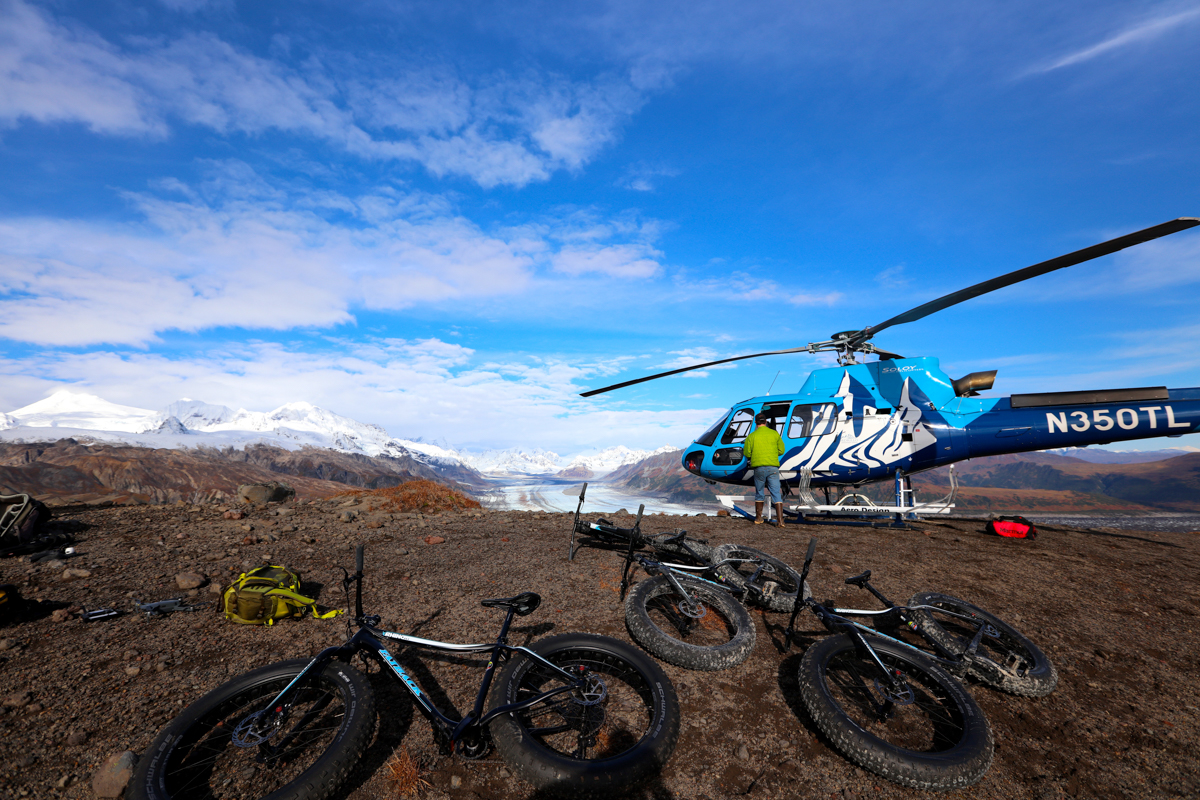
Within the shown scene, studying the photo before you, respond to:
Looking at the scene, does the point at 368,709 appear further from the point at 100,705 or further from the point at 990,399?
the point at 990,399

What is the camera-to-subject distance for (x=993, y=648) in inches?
214

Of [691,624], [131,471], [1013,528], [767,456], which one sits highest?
[767,456]

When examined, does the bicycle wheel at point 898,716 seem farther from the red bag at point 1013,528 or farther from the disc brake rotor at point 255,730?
the red bag at point 1013,528

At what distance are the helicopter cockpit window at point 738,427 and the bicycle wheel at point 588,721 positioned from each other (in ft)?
35.3

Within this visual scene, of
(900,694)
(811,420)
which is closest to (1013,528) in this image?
(811,420)

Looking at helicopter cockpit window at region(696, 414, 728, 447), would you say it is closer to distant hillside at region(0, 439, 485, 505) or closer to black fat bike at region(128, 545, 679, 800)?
black fat bike at region(128, 545, 679, 800)

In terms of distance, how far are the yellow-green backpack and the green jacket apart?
34.2ft

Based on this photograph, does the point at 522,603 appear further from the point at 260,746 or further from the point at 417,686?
the point at 260,746

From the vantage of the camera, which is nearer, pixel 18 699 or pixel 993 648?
pixel 18 699

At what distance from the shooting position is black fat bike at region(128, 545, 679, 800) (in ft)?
9.92

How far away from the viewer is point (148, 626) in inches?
200

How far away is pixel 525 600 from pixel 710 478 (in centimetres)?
1147

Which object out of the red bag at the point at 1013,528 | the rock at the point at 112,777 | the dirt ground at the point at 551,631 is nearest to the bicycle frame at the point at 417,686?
the dirt ground at the point at 551,631

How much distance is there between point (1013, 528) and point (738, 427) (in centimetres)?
745
